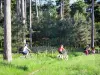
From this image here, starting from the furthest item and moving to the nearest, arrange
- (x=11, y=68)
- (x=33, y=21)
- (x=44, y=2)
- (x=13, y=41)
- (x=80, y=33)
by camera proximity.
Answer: (x=44, y=2)
(x=33, y=21)
(x=80, y=33)
(x=13, y=41)
(x=11, y=68)

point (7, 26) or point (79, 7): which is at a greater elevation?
point (79, 7)

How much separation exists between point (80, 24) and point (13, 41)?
17384 millimetres

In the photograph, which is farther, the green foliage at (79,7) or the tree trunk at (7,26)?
the green foliage at (79,7)

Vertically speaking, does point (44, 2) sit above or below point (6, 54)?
above

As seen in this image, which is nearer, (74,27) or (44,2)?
(74,27)

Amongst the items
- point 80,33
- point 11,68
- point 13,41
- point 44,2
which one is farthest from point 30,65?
point 44,2

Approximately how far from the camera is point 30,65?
18.8 meters

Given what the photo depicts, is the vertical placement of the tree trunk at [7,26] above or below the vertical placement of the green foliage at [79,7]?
below

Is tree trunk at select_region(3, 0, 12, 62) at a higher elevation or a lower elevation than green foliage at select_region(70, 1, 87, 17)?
lower

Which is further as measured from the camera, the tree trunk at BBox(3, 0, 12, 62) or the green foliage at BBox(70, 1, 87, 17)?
the green foliage at BBox(70, 1, 87, 17)

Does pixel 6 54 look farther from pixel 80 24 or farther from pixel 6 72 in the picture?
pixel 80 24

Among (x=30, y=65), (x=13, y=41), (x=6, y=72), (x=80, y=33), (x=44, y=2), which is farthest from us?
(x=44, y=2)

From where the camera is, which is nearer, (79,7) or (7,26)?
(7,26)

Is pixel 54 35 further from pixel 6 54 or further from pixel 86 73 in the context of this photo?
pixel 86 73
